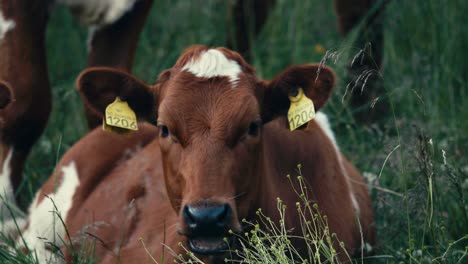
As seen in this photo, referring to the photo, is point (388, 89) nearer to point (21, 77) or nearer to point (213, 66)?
point (21, 77)

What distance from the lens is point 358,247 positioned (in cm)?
551

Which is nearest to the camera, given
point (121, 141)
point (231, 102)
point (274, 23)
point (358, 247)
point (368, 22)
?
point (231, 102)

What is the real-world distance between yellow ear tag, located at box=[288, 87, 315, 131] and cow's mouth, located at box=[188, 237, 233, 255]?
0.71 meters

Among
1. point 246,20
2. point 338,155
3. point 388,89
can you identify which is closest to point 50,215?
point 338,155

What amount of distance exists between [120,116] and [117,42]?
1603mm

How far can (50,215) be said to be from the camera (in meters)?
5.93

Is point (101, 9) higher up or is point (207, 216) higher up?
point (101, 9)

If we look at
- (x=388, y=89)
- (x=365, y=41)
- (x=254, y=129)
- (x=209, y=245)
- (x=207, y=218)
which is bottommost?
(x=388, y=89)

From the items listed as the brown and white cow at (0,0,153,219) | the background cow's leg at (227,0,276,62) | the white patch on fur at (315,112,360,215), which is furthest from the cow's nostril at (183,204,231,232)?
the background cow's leg at (227,0,276,62)

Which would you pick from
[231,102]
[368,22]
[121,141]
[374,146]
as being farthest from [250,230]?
[368,22]

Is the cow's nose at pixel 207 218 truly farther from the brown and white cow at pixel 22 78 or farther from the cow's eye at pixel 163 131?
the brown and white cow at pixel 22 78

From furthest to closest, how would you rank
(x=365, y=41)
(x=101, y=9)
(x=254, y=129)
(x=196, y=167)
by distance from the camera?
(x=365, y=41), (x=101, y=9), (x=254, y=129), (x=196, y=167)

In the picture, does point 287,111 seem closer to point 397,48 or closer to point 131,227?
point 131,227

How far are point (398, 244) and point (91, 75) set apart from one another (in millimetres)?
1642
